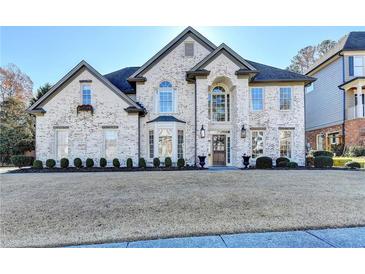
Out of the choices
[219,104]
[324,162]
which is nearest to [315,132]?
[324,162]

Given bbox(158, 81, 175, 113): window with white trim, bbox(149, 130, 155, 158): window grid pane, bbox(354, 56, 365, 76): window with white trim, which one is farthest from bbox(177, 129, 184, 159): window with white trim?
bbox(354, 56, 365, 76): window with white trim

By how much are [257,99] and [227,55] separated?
3.46 metres

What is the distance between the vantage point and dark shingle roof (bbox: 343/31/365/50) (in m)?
18.8

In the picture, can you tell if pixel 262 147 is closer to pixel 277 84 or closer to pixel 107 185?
pixel 277 84

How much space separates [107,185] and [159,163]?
5.88 metres

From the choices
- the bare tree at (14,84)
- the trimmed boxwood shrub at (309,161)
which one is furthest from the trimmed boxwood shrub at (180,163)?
the bare tree at (14,84)

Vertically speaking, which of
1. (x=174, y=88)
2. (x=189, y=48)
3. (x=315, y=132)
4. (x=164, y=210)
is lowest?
(x=164, y=210)

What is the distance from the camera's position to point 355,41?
63.7 feet

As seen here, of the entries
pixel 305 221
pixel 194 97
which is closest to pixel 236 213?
pixel 305 221

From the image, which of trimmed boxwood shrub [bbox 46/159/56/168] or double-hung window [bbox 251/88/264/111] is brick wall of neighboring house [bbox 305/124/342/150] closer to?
double-hung window [bbox 251/88/264/111]

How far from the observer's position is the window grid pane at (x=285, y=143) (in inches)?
614

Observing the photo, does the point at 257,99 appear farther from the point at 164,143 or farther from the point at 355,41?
the point at 355,41

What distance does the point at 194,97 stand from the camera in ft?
50.4

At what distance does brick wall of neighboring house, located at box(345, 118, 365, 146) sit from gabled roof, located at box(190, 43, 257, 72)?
999cm
